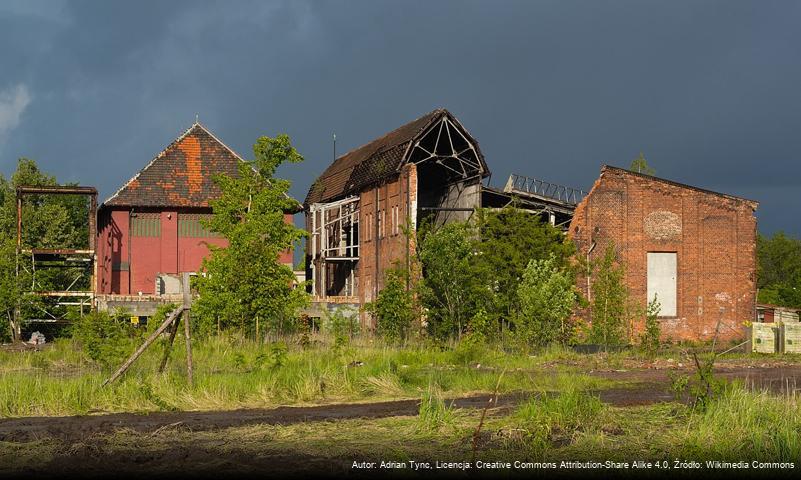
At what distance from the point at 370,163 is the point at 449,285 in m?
16.1

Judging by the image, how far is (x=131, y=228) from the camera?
4684 centimetres

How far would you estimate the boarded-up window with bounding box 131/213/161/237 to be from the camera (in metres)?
46.9

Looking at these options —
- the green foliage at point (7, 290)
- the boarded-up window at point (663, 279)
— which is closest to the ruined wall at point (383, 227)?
the boarded-up window at point (663, 279)

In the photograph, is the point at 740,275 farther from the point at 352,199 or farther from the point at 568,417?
the point at 568,417

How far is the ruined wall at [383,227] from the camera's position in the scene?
3931 cm

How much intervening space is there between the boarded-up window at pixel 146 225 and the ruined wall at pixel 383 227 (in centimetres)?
959

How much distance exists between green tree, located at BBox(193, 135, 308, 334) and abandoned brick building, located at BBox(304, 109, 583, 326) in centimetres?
672

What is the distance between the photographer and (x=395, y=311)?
1181 inches

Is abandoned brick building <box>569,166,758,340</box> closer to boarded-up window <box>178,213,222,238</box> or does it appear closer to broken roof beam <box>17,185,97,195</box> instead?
boarded-up window <box>178,213,222,238</box>

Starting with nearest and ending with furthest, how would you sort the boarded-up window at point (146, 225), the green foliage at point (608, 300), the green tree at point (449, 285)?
the green tree at point (449, 285), the green foliage at point (608, 300), the boarded-up window at point (146, 225)

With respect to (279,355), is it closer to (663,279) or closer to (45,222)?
(663,279)

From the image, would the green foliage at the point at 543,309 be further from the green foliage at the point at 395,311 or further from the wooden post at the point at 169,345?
the wooden post at the point at 169,345

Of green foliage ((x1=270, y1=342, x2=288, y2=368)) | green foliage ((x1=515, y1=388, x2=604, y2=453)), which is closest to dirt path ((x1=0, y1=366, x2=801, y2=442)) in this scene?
green foliage ((x1=515, y1=388, x2=604, y2=453))

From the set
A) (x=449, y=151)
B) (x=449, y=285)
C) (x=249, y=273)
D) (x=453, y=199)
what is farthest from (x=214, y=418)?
(x=453, y=199)
